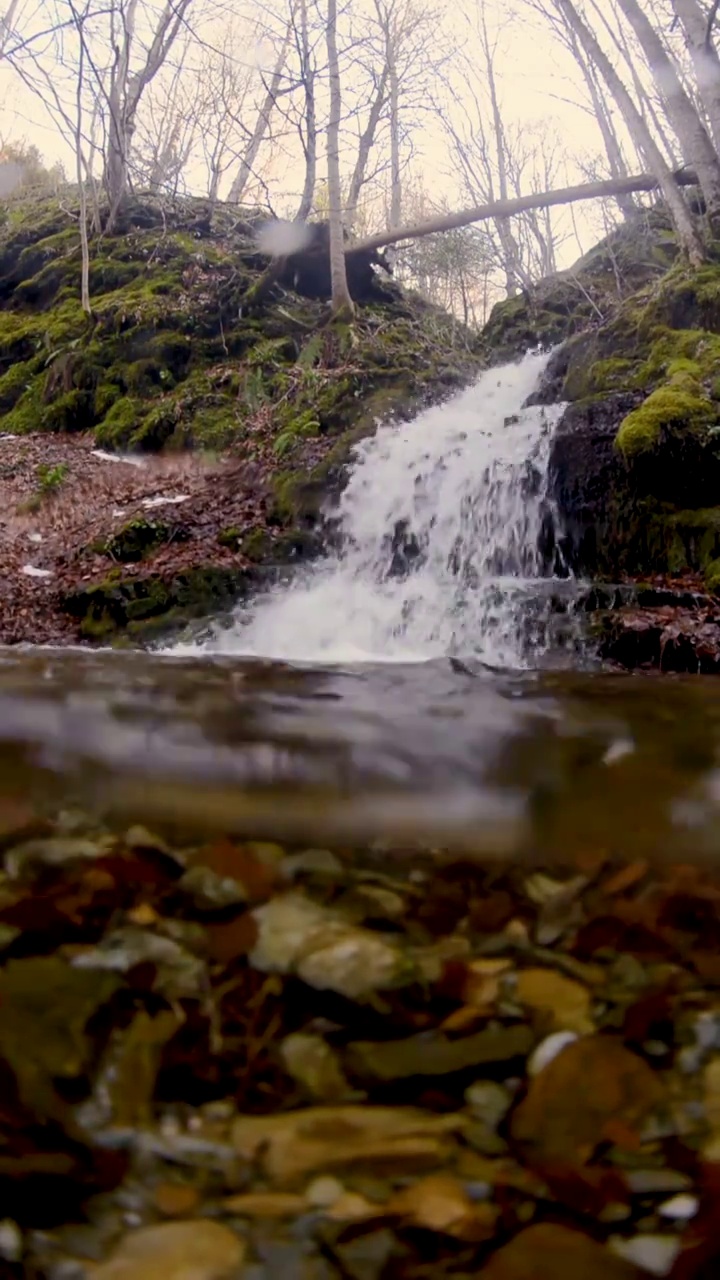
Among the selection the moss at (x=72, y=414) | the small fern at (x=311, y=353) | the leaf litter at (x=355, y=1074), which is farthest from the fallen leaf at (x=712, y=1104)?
the moss at (x=72, y=414)

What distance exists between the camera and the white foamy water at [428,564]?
22.2 feet

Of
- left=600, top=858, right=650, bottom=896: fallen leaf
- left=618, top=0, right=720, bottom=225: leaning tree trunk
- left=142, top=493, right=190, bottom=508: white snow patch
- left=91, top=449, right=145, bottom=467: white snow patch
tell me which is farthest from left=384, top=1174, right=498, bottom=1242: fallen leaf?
left=618, top=0, right=720, bottom=225: leaning tree trunk

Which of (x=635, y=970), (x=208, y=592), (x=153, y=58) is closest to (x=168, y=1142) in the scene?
(x=635, y=970)

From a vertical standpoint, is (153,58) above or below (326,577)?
above

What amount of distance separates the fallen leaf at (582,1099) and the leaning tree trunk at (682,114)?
1150 cm

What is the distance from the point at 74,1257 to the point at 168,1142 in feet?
0.53

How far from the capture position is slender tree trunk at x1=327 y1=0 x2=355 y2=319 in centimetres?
1186

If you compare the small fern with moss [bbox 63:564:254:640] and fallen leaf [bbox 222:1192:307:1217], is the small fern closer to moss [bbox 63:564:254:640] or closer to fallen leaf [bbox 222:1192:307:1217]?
moss [bbox 63:564:254:640]

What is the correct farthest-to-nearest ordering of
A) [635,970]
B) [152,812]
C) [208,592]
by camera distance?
[208,592] → [152,812] → [635,970]

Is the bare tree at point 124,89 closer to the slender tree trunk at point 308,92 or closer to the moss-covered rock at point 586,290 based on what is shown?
the slender tree trunk at point 308,92

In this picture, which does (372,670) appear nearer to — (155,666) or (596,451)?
(155,666)

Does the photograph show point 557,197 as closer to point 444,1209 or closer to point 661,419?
point 661,419

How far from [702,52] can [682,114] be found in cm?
63

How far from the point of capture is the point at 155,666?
529 centimetres
